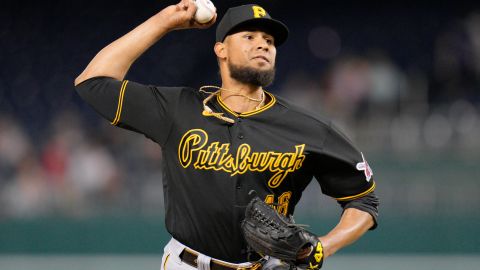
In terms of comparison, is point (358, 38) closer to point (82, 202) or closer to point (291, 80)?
point (291, 80)

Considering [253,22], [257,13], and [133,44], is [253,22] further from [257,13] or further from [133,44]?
[133,44]

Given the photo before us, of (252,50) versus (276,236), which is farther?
(252,50)

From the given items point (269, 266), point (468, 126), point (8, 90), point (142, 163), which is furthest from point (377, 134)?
point (269, 266)

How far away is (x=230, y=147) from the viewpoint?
308cm

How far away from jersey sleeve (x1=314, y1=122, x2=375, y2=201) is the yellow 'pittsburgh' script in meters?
0.11

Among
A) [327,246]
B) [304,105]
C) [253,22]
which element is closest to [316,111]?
[304,105]

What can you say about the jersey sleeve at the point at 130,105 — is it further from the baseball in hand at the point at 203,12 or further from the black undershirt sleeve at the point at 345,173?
the black undershirt sleeve at the point at 345,173

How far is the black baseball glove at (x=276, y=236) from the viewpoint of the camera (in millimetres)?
2729

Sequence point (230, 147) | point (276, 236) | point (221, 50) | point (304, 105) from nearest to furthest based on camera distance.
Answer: point (276, 236)
point (230, 147)
point (221, 50)
point (304, 105)

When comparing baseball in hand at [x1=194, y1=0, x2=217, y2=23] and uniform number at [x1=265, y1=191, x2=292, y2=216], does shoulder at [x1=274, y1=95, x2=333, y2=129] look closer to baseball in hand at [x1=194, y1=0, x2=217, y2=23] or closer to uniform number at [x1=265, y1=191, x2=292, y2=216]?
uniform number at [x1=265, y1=191, x2=292, y2=216]

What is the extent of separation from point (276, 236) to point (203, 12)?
0.96 metres

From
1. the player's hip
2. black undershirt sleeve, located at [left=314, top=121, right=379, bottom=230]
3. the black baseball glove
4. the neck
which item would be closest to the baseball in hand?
the neck

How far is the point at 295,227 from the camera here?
2758mm

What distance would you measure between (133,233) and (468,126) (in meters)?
3.13
